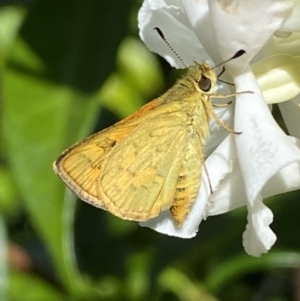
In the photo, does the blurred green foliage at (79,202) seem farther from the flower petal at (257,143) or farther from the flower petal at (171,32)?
the flower petal at (257,143)

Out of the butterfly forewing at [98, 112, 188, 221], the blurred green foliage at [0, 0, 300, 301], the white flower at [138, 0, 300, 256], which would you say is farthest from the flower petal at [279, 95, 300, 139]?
the blurred green foliage at [0, 0, 300, 301]

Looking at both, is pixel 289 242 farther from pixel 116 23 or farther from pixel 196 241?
pixel 116 23

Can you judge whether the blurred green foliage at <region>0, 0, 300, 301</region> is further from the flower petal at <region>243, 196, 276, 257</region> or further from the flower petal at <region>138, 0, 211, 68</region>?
the flower petal at <region>243, 196, 276, 257</region>

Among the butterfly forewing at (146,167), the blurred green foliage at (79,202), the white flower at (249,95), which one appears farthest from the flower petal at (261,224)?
the blurred green foliage at (79,202)

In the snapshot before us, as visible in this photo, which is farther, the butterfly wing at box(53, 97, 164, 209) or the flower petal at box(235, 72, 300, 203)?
the butterfly wing at box(53, 97, 164, 209)

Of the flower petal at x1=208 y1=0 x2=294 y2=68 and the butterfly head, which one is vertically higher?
the flower petal at x1=208 y1=0 x2=294 y2=68

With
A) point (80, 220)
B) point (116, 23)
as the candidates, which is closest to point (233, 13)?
point (116, 23)

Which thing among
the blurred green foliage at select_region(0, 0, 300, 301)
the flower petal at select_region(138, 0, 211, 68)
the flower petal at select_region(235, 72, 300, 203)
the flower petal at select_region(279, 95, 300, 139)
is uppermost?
the flower petal at select_region(138, 0, 211, 68)
